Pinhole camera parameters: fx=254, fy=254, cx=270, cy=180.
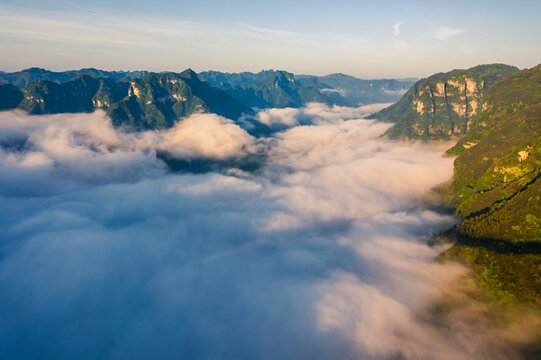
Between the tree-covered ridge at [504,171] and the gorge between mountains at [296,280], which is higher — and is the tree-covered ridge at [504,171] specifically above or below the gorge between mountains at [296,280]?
above

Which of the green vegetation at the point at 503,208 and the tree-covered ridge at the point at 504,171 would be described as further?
the tree-covered ridge at the point at 504,171

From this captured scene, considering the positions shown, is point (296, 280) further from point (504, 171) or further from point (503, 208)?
point (504, 171)

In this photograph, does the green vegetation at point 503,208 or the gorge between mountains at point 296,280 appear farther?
the gorge between mountains at point 296,280

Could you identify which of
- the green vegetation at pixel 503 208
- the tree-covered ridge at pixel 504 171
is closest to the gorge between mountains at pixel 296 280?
the green vegetation at pixel 503 208

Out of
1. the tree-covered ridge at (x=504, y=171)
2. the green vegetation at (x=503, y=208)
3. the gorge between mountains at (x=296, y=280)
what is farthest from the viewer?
the tree-covered ridge at (x=504, y=171)

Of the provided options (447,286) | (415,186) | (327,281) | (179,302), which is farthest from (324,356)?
(415,186)

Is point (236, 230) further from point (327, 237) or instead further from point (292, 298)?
point (292, 298)

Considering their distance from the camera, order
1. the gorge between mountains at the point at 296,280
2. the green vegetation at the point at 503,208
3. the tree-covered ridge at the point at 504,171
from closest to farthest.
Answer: the green vegetation at the point at 503,208 → the gorge between mountains at the point at 296,280 → the tree-covered ridge at the point at 504,171

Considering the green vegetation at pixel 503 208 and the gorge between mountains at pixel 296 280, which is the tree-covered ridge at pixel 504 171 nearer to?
the green vegetation at pixel 503 208

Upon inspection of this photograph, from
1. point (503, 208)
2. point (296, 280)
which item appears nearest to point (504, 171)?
point (503, 208)
